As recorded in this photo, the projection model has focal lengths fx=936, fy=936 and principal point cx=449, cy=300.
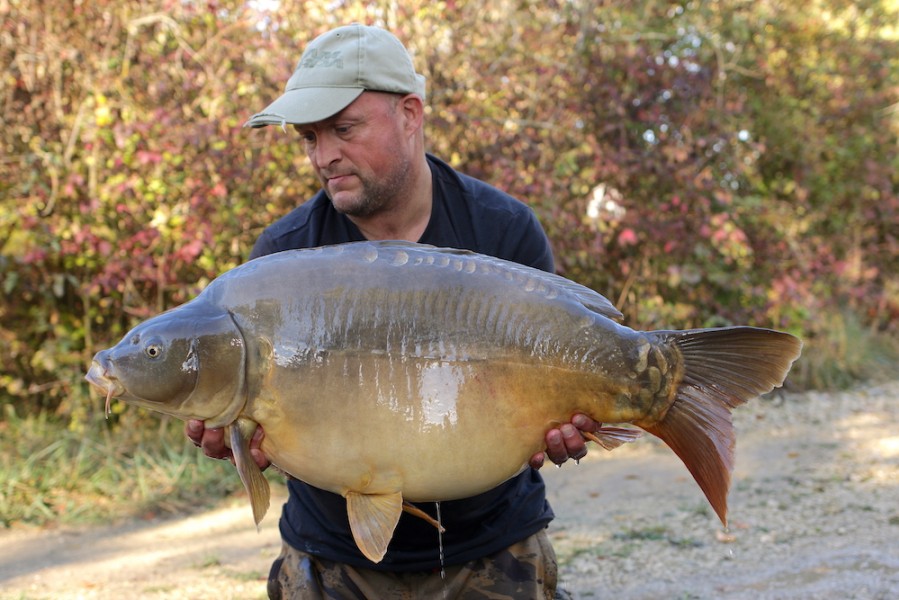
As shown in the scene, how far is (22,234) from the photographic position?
214 inches

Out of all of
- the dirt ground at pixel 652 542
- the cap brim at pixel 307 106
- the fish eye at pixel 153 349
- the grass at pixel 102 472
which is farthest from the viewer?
the grass at pixel 102 472

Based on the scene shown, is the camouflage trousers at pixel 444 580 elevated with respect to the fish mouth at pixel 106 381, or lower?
lower

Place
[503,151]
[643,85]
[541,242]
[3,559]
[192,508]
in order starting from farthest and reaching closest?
1. [643,85]
2. [503,151]
3. [192,508]
4. [3,559]
5. [541,242]

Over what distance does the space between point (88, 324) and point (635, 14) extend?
4842 mm

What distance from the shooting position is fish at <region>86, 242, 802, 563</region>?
1995 mm

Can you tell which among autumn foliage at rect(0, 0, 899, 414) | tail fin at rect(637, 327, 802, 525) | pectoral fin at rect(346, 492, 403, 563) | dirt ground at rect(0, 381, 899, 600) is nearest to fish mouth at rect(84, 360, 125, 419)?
pectoral fin at rect(346, 492, 403, 563)

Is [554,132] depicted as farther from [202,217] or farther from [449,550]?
[449,550]

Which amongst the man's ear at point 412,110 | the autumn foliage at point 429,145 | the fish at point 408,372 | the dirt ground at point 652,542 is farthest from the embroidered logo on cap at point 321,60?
the autumn foliage at point 429,145

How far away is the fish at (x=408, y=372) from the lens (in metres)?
2.00

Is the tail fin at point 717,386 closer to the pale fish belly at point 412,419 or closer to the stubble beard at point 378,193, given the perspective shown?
the pale fish belly at point 412,419

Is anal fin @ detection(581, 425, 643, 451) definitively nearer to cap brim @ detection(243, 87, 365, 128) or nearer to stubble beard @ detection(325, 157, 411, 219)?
stubble beard @ detection(325, 157, 411, 219)

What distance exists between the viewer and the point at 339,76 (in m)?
2.48

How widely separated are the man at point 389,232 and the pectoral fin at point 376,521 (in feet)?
1.57

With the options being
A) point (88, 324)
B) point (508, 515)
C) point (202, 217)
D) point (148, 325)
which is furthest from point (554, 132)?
point (148, 325)
